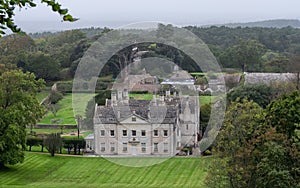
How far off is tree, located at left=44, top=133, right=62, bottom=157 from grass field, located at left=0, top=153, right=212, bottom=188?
69 centimetres

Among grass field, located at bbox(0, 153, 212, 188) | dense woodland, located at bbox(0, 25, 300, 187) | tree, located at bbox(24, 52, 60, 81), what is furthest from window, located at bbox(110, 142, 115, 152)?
tree, located at bbox(24, 52, 60, 81)

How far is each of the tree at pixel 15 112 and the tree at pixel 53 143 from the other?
4.38 ft

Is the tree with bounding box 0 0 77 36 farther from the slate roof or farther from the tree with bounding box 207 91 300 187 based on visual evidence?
the slate roof

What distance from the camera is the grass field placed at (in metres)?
25.6

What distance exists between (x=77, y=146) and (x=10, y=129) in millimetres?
6158

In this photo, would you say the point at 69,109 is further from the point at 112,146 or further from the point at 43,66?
the point at 112,146

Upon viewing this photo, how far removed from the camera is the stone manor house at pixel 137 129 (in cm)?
3203

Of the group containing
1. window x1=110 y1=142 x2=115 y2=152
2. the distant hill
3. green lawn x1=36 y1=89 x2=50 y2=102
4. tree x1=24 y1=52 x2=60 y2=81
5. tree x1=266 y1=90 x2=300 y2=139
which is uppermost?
the distant hill

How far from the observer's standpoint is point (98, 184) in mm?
25297

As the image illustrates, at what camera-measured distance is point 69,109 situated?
4659cm

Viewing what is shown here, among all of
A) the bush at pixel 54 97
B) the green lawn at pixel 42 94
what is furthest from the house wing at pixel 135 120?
the green lawn at pixel 42 94

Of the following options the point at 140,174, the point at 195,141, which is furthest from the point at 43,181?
the point at 195,141

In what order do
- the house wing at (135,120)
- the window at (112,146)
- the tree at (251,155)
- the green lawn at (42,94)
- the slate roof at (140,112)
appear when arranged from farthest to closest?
the green lawn at (42,94) → the window at (112,146) → the slate roof at (140,112) → the house wing at (135,120) → the tree at (251,155)

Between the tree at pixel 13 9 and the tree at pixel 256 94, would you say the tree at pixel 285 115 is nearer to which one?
the tree at pixel 13 9
